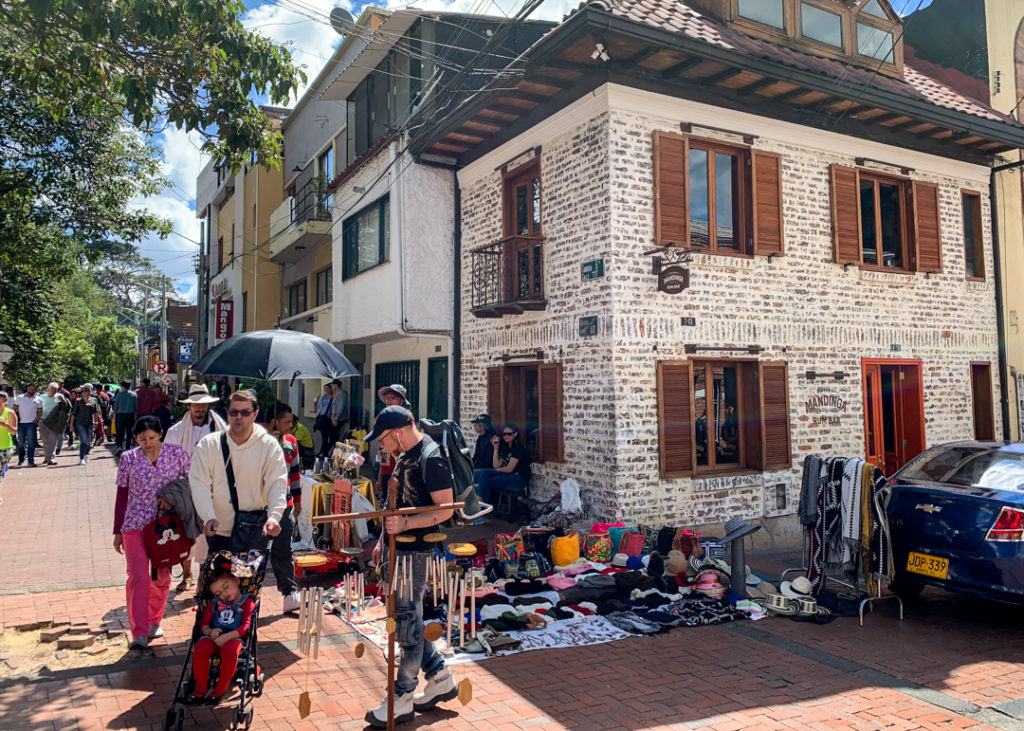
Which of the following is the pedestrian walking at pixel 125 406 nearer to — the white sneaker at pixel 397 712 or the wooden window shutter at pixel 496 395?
the wooden window shutter at pixel 496 395

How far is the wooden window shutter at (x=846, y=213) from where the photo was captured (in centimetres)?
1055

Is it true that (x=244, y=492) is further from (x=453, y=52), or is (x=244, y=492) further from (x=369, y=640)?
(x=453, y=52)

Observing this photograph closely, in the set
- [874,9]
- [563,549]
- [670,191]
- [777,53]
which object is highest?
[874,9]

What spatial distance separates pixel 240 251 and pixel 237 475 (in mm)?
23100

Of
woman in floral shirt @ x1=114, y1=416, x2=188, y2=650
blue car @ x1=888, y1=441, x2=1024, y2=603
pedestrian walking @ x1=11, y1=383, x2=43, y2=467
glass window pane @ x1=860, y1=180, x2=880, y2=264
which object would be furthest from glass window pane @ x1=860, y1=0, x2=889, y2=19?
pedestrian walking @ x1=11, y1=383, x2=43, y2=467

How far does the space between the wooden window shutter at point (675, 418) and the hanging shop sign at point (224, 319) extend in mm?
20904

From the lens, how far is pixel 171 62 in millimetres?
6816

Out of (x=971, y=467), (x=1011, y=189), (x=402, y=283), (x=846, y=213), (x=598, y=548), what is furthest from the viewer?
(x=1011, y=189)

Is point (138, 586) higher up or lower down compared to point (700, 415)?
lower down

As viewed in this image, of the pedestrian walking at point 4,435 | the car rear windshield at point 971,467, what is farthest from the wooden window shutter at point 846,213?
the pedestrian walking at point 4,435

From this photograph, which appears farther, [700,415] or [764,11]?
[764,11]

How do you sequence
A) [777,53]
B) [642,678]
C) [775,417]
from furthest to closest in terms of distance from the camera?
[775,417] → [777,53] → [642,678]

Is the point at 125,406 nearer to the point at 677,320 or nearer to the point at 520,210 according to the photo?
the point at 520,210

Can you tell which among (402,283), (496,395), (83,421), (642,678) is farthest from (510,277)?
(83,421)
